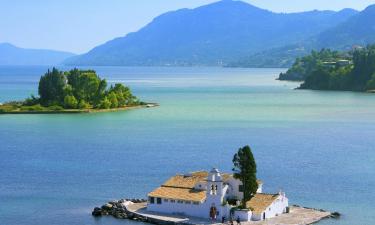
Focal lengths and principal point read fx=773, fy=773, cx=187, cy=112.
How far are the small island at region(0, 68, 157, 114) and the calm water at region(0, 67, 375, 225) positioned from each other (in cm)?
568

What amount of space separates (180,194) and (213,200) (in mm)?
2653

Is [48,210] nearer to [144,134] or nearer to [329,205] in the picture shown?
[329,205]

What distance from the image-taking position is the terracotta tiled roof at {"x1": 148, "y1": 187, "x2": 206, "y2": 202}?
48281 millimetres

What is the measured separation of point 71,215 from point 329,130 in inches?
2315

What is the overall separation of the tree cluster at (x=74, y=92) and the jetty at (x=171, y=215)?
86612 mm

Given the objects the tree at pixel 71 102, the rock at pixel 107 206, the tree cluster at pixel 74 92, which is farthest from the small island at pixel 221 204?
the tree cluster at pixel 74 92

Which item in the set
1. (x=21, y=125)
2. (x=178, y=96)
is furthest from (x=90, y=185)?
(x=178, y=96)

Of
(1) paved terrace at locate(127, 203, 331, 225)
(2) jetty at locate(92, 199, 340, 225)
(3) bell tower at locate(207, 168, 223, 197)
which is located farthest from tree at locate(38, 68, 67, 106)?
(3) bell tower at locate(207, 168, 223, 197)

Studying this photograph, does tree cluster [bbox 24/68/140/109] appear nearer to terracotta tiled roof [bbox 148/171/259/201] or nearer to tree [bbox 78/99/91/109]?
tree [bbox 78/99/91/109]

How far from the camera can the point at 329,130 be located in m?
103

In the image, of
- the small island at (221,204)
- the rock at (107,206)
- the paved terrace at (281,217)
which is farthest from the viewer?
the rock at (107,206)

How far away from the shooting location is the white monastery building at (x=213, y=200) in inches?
1852

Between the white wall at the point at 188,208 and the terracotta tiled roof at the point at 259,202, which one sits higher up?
the terracotta tiled roof at the point at 259,202

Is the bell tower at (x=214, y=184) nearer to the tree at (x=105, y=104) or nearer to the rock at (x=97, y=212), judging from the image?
the rock at (x=97, y=212)
